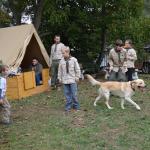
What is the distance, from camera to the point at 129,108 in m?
11.0

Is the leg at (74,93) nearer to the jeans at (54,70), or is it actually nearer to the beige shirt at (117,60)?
the beige shirt at (117,60)

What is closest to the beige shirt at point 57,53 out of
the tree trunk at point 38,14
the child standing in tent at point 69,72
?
the child standing in tent at point 69,72

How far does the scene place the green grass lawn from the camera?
7.75m

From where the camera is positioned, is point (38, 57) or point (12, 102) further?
point (38, 57)

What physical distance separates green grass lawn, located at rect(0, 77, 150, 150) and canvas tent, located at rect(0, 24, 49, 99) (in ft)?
3.38

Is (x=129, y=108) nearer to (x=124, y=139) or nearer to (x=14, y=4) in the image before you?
(x=124, y=139)

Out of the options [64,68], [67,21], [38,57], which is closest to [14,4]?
[67,21]

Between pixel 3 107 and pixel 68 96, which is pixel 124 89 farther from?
pixel 3 107

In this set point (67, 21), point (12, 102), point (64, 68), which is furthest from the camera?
point (67, 21)

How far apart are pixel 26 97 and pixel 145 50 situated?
13.4 m

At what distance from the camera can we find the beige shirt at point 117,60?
40.5 ft

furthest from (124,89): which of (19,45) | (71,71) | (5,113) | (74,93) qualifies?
(19,45)

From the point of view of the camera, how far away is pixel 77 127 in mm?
9062

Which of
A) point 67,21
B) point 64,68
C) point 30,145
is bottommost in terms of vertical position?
point 30,145
